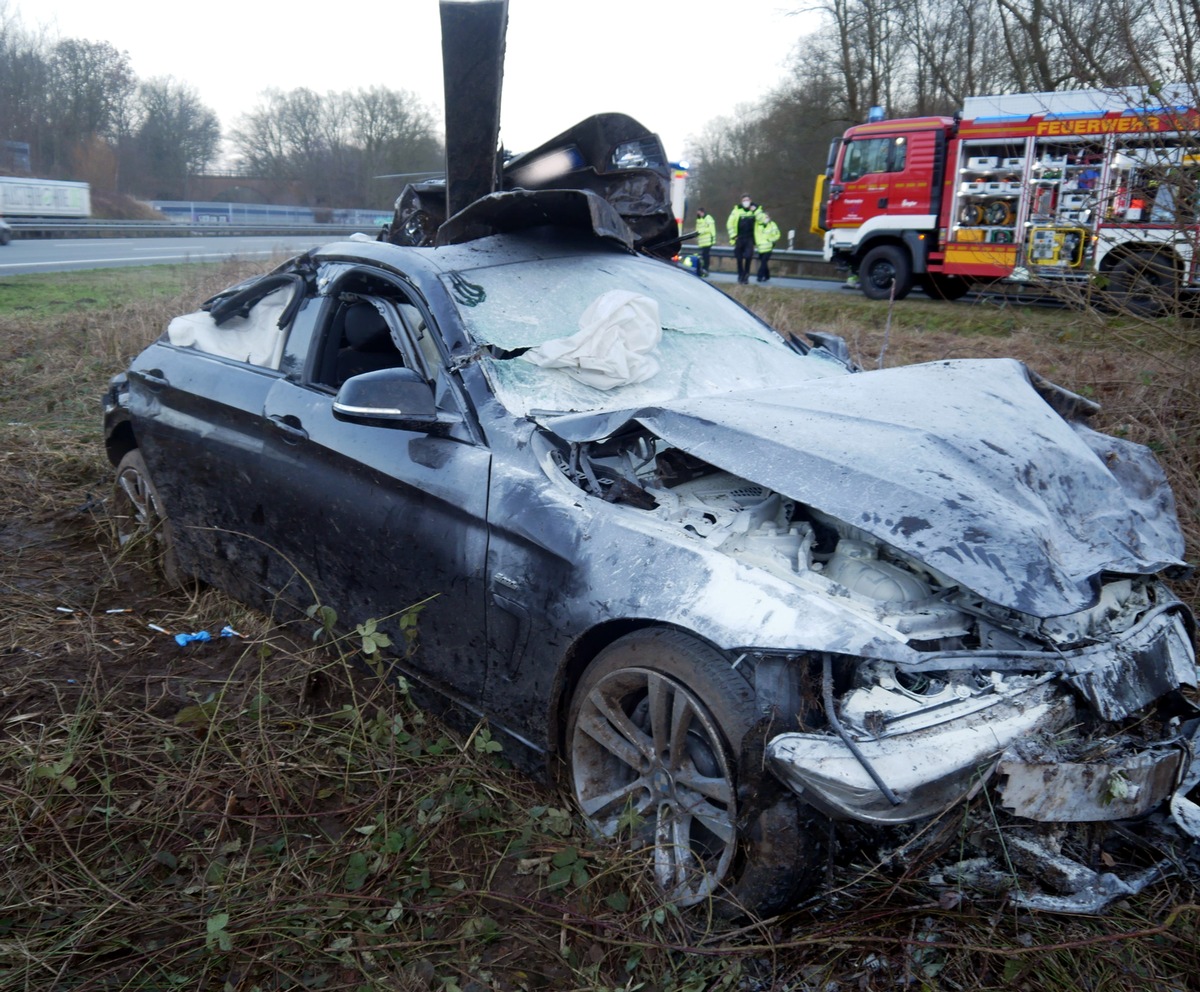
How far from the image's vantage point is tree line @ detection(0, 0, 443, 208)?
136 ft

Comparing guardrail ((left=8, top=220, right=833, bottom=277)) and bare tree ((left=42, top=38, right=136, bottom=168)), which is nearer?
guardrail ((left=8, top=220, right=833, bottom=277))

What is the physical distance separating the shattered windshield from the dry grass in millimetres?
1126

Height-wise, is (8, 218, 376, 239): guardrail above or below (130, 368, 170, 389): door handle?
above

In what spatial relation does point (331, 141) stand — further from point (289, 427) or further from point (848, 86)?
point (289, 427)

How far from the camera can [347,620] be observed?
3338 millimetres

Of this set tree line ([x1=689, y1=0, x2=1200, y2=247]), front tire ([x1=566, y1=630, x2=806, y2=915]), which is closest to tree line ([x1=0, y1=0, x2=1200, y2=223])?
tree line ([x1=689, y1=0, x2=1200, y2=247])

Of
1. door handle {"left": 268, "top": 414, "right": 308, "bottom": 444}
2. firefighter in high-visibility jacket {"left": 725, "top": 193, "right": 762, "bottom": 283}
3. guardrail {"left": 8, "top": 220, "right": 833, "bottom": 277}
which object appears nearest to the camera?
door handle {"left": 268, "top": 414, "right": 308, "bottom": 444}

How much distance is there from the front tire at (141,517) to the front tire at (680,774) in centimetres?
258

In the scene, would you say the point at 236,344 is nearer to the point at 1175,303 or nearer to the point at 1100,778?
the point at 1100,778

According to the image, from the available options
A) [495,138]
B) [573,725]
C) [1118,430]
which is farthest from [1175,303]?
[573,725]

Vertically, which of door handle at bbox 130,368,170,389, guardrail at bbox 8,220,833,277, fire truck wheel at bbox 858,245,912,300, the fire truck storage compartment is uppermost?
the fire truck storage compartment

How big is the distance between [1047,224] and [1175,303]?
9.00m

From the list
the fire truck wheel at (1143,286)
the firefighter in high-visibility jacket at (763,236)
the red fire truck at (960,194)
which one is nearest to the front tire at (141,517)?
the fire truck wheel at (1143,286)

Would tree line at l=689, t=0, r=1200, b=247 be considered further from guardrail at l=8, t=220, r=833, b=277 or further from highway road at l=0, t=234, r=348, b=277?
highway road at l=0, t=234, r=348, b=277
